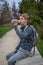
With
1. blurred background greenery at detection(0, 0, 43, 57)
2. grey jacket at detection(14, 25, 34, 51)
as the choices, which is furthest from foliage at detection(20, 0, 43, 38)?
grey jacket at detection(14, 25, 34, 51)

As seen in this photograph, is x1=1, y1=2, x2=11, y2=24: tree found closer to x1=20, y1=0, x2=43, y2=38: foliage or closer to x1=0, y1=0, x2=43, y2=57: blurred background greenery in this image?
x1=0, y1=0, x2=43, y2=57: blurred background greenery

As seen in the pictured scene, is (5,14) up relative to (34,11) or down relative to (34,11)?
down

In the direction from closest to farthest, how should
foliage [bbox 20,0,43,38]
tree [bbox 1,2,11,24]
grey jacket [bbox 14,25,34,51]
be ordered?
grey jacket [bbox 14,25,34,51]
foliage [bbox 20,0,43,38]
tree [bbox 1,2,11,24]

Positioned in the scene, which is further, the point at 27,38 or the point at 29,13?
the point at 29,13

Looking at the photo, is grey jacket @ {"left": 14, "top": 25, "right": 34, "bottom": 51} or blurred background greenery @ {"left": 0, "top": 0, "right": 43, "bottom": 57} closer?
grey jacket @ {"left": 14, "top": 25, "right": 34, "bottom": 51}

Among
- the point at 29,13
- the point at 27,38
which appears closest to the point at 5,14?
the point at 29,13

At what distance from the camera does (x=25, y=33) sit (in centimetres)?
693

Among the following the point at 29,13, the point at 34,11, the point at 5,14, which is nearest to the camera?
the point at 29,13

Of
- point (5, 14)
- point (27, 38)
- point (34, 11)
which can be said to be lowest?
point (5, 14)

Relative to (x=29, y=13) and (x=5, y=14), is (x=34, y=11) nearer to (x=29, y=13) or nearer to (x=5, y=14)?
(x=29, y=13)

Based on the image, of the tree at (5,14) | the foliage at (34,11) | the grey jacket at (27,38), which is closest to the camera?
the grey jacket at (27,38)

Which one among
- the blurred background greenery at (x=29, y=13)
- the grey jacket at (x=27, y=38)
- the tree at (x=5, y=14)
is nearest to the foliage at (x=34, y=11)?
the blurred background greenery at (x=29, y=13)

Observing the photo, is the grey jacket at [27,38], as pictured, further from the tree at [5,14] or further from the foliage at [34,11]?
the tree at [5,14]

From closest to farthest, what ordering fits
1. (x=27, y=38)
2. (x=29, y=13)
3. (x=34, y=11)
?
(x=27, y=38) → (x=29, y=13) → (x=34, y=11)
